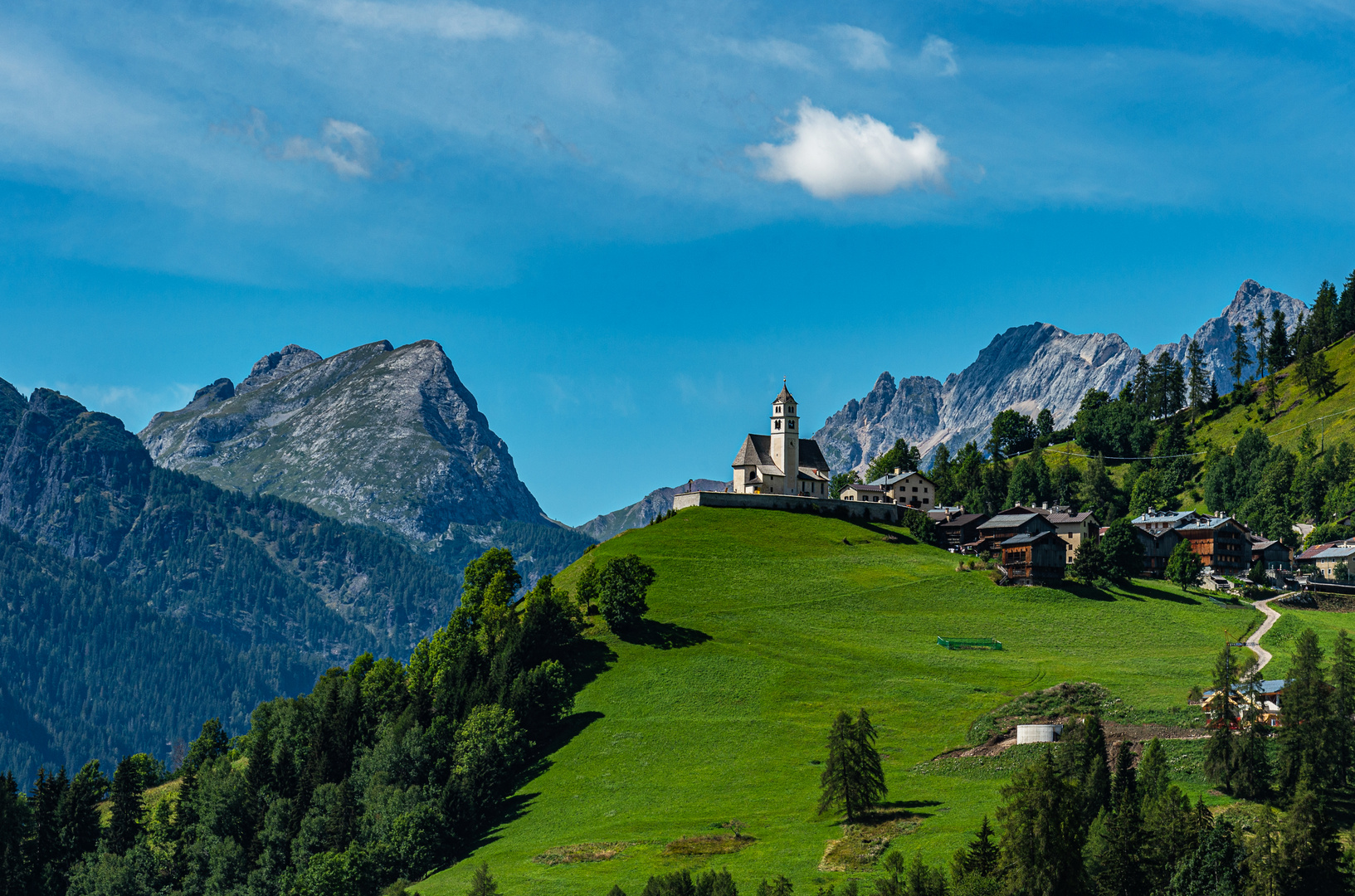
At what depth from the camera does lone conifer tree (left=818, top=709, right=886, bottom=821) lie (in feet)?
319

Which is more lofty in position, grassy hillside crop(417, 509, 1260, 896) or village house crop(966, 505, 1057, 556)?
village house crop(966, 505, 1057, 556)

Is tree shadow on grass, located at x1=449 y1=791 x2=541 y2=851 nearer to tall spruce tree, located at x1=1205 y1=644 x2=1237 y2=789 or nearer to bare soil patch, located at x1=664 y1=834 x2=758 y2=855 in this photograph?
bare soil patch, located at x1=664 y1=834 x2=758 y2=855

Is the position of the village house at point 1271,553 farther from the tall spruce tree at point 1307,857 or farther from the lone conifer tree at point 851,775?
the tall spruce tree at point 1307,857

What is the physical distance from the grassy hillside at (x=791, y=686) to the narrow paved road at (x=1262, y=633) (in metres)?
2.06

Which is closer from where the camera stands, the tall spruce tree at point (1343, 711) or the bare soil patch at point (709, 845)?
the tall spruce tree at point (1343, 711)

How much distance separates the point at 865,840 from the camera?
302 feet

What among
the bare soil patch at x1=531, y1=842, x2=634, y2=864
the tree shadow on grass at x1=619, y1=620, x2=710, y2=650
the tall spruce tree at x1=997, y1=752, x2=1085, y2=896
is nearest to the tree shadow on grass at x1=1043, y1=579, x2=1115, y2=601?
the tree shadow on grass at x1=619, y1=620, x2=710, y2=650

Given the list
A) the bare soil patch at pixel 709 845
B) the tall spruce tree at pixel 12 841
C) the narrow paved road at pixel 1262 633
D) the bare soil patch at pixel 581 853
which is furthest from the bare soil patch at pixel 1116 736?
the tall spruce tree at pixel 12 841

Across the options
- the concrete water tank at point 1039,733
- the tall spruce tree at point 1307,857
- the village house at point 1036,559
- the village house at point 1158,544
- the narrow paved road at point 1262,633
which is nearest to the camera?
the tall spruce tree at point 1307,857

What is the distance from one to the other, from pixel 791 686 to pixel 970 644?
22525 mm

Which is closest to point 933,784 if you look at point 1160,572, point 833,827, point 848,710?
point 833,827

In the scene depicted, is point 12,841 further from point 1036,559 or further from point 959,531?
point 959,531

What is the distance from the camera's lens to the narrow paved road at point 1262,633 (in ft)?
410

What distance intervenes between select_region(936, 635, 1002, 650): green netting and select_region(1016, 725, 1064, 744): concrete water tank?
30609 millimetres
